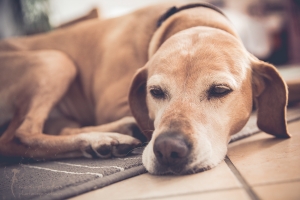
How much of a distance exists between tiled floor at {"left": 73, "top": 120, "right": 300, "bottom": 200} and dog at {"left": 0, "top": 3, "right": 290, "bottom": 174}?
6 cm

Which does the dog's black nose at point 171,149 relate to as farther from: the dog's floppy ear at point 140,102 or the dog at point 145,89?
the dog's floppy ear at point 140,102

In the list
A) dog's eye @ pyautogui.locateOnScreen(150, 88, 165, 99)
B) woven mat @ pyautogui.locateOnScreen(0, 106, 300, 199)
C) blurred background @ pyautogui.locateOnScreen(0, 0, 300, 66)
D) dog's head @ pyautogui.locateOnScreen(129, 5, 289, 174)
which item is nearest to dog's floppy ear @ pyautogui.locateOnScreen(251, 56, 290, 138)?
dog's head @ pyautogui.locateOnScreen(129, 5, 289, 174)

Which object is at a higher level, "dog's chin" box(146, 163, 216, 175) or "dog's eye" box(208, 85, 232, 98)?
"dog's eye" box(208, 85, 232, 98)

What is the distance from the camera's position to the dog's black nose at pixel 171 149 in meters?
1.14

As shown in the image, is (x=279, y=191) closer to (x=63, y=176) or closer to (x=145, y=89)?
(x=63, y=176)

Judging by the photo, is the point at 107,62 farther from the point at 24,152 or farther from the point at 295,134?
the point at 295,134

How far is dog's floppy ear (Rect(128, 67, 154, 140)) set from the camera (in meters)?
1.78

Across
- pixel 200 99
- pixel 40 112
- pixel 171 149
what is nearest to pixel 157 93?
pixel 200 99

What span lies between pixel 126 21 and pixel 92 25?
41 centimetres

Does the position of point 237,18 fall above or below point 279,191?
above

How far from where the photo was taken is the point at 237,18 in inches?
233

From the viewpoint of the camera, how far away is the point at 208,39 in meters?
1.59

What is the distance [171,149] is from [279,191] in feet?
1.29

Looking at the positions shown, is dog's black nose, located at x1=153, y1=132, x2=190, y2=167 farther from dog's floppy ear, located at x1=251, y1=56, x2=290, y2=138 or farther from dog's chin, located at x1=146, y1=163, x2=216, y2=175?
dog's floppy ear, located at x1=251, y1=56, x2=290, y2=138
